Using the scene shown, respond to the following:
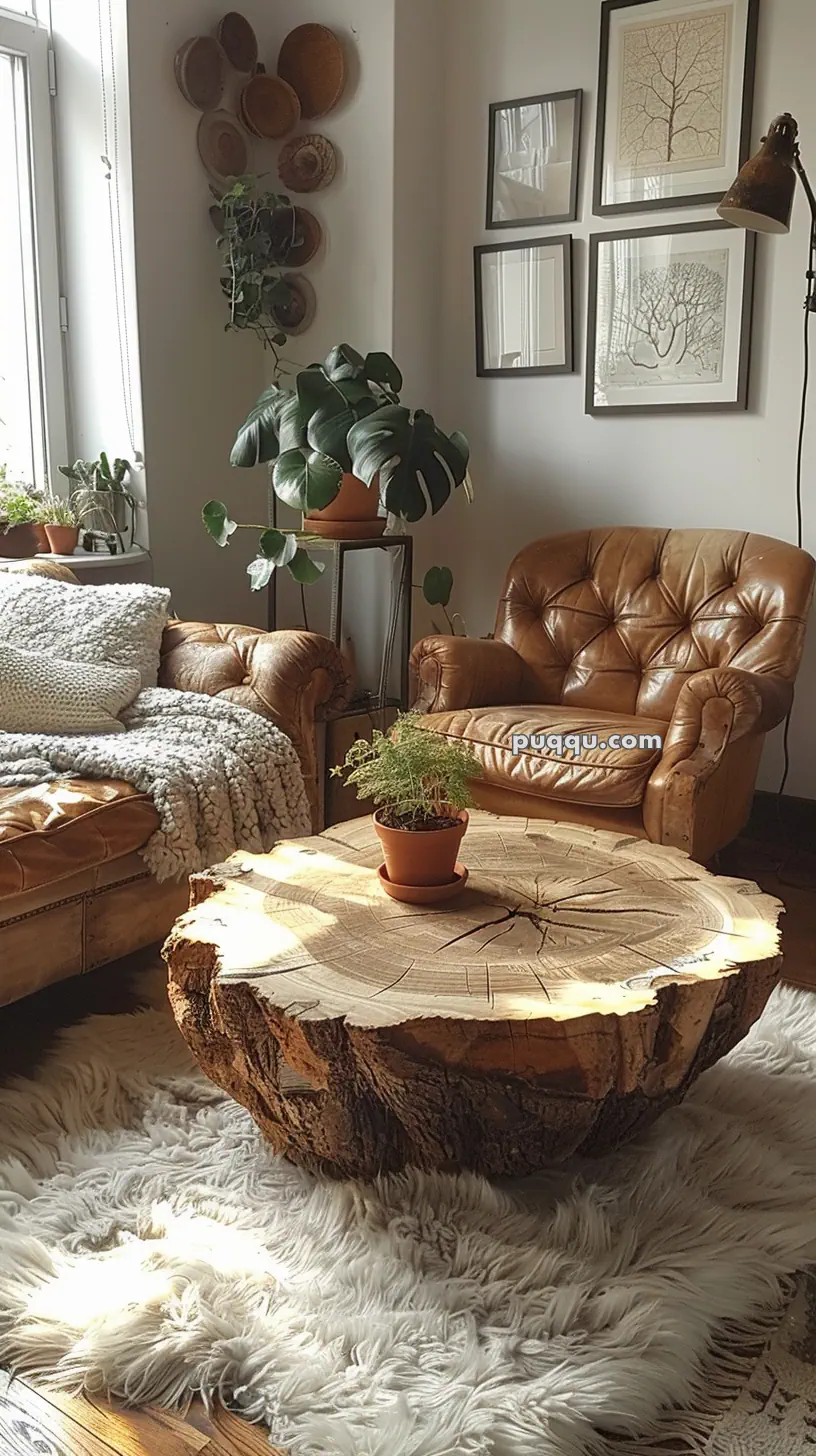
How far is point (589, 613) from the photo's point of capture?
3.26 m

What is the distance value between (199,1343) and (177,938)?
516mm

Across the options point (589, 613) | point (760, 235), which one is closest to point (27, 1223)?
point (589, 613)

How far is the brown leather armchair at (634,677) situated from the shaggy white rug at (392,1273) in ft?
2.71

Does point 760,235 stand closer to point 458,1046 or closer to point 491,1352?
point 458,1046

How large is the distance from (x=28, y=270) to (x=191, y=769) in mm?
1975

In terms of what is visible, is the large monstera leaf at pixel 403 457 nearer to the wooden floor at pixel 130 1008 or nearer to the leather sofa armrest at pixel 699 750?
the leather sofa armrest at pixel 699 750

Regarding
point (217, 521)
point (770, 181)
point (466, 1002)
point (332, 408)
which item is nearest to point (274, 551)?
point (217, 521)

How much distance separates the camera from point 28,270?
11.5ft

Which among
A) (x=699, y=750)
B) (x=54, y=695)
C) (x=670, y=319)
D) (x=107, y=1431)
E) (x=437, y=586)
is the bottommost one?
(x=107, y=1431)

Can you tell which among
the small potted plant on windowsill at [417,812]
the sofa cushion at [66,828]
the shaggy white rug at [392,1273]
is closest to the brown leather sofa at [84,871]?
the sofa cushion at [66,828]

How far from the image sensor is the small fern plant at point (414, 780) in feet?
5.79

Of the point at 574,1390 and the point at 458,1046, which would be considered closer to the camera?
the point at 574,1390

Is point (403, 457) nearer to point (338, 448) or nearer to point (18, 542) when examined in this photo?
point (338, 448)

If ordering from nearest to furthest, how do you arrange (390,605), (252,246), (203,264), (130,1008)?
(130,1008)
(252,246)
(203,264)
(390,605)
